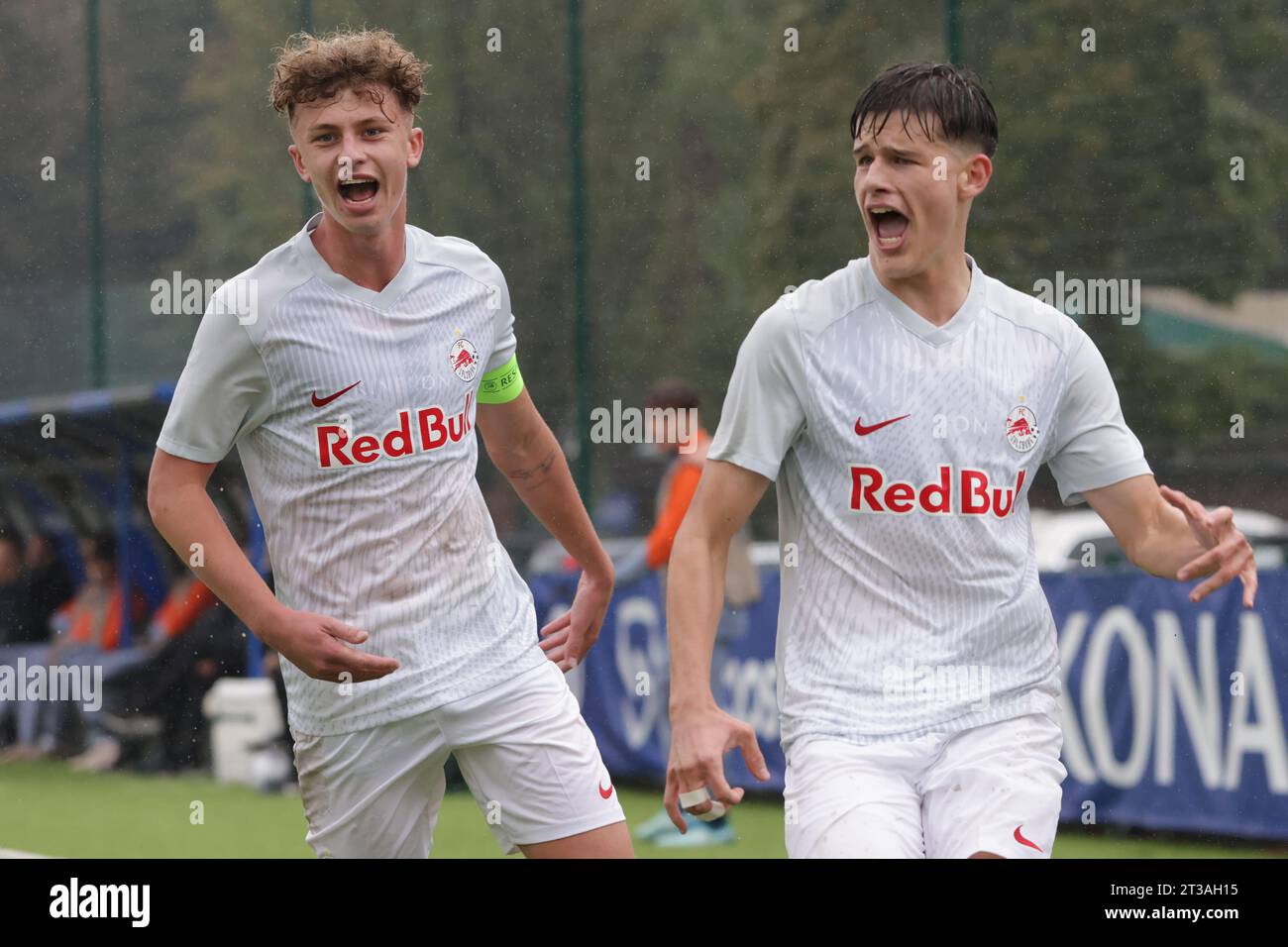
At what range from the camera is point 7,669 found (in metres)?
12.8

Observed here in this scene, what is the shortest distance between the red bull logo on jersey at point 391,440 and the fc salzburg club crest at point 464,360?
0.37ft

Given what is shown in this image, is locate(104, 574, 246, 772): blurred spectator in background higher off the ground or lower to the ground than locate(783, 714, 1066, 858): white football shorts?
lower

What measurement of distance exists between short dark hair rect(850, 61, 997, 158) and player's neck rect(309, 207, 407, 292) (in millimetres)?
1095

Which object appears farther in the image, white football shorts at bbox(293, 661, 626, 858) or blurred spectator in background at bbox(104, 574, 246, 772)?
blurred spectator in background at bbox(104, 574, 246, 772)

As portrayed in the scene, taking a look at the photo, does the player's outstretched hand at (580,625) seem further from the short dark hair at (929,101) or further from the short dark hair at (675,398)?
the short dark hair at (675,398)

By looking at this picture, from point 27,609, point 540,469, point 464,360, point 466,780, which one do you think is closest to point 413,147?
point 464,360

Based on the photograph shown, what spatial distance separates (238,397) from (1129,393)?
18.2ft

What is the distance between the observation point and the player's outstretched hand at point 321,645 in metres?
3.94

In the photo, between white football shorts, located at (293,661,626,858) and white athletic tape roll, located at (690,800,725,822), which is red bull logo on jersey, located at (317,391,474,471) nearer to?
white football shorts, located at (293,661,626,858)

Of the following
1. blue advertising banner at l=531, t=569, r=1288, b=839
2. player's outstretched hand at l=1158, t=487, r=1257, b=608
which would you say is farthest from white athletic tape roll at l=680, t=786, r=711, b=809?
blue advertising banner at l=531, t=569, r=1288, b=839

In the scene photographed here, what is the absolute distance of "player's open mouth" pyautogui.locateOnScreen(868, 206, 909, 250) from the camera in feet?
12.1

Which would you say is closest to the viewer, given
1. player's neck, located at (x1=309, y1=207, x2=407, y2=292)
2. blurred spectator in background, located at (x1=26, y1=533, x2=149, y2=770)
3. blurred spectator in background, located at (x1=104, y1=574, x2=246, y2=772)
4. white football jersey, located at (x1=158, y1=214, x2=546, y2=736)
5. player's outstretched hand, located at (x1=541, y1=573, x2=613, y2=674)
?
white football jersey, located at (x1=158, y1=214, x2=546, y2=736)
